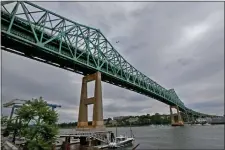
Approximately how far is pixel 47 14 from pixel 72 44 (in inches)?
330

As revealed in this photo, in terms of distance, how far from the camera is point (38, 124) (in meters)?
20.6

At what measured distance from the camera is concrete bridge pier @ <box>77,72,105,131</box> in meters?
43.6

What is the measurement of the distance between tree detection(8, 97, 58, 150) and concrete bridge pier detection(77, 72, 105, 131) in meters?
21.2

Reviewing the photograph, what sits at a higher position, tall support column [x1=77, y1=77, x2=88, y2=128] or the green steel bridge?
the green steel bridge

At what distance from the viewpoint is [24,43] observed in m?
36.7

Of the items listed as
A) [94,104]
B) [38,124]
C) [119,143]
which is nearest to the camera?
[38,124]

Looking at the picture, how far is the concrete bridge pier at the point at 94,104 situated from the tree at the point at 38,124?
21218 millimetres

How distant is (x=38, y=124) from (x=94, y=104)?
963 inches

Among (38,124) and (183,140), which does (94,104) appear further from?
(38,124)

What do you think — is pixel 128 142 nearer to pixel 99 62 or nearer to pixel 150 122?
pixel 99 62

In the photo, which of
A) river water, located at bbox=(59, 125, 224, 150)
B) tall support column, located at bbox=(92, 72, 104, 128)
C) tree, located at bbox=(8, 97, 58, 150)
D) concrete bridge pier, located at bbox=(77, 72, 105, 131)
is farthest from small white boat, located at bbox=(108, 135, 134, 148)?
tree, located at bbox=(8, 97, 58, 150)

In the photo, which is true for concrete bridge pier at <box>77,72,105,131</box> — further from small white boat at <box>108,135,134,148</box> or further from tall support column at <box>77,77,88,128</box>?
small white boat at <box>108,135,134,148</box>

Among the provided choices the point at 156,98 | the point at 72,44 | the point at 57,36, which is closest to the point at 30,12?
the point at 57,36

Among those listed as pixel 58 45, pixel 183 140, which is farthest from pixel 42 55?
pixel 183 140
